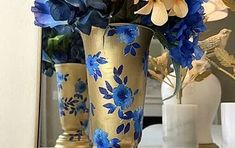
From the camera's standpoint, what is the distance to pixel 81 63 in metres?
0.87

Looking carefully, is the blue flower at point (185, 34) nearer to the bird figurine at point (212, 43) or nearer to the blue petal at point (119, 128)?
the blue petal at point (119, 128)

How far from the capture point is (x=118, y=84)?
0.68 metres

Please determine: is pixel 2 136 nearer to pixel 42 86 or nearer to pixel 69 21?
pixel 42 86

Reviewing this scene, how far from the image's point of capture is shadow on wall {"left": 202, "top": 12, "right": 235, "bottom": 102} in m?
1.16

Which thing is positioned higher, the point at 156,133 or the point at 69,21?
the point at 69,21

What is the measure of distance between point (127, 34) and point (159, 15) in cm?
7

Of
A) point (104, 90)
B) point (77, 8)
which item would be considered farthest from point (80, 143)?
point (77, 8)

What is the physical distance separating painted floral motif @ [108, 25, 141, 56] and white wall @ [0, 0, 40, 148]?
29cm

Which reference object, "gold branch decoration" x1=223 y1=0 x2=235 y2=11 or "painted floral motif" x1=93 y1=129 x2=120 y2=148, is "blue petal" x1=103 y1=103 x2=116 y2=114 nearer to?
"painted floral motif" x1=93 y1=129 x2=120 y2=148

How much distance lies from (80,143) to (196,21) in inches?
14.8

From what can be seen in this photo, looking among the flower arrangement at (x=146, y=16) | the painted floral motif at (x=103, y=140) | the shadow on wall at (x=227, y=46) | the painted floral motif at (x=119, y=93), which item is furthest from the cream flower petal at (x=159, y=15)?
the shadow on wall at (x=227, y=46)

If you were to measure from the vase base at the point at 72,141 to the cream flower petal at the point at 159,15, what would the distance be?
337mm

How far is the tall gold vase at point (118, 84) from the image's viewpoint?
67cm

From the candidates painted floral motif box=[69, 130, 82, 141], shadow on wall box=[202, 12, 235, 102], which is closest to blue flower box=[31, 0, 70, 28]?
painted floral motif box=[69, 130, 82, 141]
